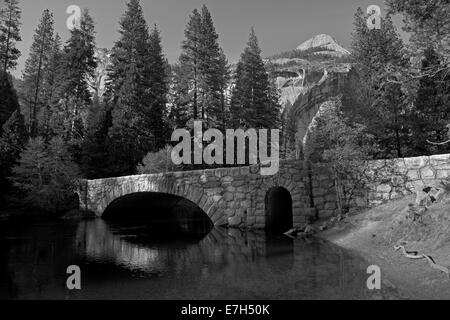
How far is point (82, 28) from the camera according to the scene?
Answer: 3516 centimetres

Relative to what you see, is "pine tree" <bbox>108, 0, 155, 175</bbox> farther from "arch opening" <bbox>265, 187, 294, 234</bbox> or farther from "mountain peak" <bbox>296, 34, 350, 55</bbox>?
"mountain peak" <bbox>296, 34, 350, 55</bbox>

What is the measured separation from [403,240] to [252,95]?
27780mm

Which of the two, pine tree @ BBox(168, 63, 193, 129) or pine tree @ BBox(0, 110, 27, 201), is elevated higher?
pine tree @ BBox(168, 63, 193, 129)

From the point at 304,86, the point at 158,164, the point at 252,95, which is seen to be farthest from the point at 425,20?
the point at 304,86

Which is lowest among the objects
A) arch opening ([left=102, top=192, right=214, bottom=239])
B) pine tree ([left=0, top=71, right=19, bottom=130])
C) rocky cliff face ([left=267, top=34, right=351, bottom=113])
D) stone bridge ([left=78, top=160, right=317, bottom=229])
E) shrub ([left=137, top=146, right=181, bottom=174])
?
arch opening ([left=102, top=192, right=214, bottom=239])

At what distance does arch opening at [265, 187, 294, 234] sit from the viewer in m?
15.0

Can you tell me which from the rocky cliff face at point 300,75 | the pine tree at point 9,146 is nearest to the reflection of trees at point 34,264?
the pine tree at point 9,146

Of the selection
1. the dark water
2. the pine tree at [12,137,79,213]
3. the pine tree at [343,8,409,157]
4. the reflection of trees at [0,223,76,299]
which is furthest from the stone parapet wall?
the pine tree at [12,137,79,213]

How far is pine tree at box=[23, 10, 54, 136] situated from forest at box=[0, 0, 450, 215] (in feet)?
0.41

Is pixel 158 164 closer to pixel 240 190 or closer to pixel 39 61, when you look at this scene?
pixel 240 190

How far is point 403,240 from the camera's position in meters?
8.23

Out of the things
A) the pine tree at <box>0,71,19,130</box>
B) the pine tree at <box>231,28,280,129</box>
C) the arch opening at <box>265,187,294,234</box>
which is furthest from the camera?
the pine tree at <box>231,28,280,129</box>
